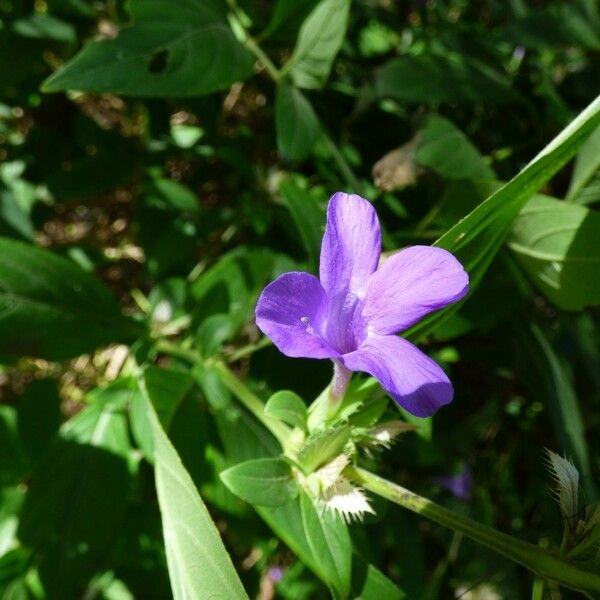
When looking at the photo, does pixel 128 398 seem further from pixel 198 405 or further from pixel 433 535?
pixel 433 535

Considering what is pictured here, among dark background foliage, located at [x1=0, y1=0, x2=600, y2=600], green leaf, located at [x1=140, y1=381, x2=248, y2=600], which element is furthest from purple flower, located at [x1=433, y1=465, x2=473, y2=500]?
green leaf, located at [x1=140, y1=381, x2=248, y2=600]

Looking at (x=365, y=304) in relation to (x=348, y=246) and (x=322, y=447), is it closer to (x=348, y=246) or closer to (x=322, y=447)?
(x=348, y=246)

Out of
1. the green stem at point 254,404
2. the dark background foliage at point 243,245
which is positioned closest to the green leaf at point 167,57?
the dark background foliage at point 243,245

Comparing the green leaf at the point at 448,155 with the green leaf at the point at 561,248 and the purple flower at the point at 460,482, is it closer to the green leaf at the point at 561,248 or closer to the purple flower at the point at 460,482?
the green leaf at the point at 561,248

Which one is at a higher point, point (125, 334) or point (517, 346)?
point (125, 334)

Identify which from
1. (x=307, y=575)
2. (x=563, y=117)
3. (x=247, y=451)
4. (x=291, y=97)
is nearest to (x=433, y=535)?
(x=307, y=575)

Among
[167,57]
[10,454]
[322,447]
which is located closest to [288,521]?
[322,447]
